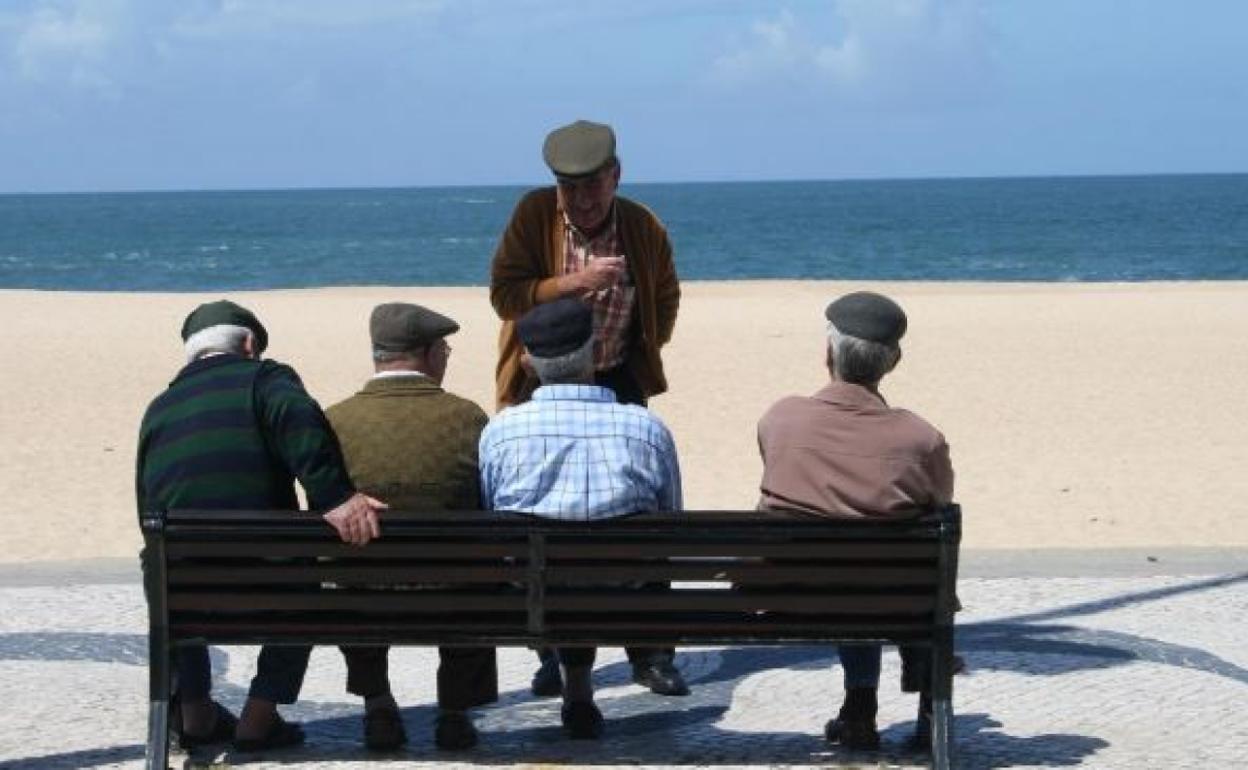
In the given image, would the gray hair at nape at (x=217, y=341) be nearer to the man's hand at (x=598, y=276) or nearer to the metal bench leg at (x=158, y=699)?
the metal bench leg at (x=158, y=699)

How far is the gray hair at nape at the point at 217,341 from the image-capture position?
5352 millimetres

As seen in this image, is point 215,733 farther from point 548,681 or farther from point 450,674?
point 548,681

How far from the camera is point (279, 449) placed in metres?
5.18

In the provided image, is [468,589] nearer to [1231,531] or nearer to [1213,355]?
[1231,531]

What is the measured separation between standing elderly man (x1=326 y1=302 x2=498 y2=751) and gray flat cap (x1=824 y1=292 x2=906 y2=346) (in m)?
0.98

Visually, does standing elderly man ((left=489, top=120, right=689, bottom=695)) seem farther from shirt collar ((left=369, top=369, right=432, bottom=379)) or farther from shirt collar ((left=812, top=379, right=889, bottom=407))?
shirt collar ((left=812, top=379, right=889, bottom=407))

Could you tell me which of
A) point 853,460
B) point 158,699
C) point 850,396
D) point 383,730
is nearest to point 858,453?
point 853,460

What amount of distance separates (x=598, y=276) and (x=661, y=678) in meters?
1.22

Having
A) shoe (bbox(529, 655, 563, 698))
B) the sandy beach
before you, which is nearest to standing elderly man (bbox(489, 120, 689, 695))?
shoe (bbox(529, 655, 563, 698))

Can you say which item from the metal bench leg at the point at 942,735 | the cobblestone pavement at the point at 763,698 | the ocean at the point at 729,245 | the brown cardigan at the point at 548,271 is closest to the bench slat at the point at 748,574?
the metal bench leg at the point at 942,735

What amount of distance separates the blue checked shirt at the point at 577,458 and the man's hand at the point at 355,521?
399 millimetres

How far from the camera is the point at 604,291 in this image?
6.18m

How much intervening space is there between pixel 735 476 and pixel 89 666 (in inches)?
239

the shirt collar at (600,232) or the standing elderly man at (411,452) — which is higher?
the shirt collar at (600,232)
